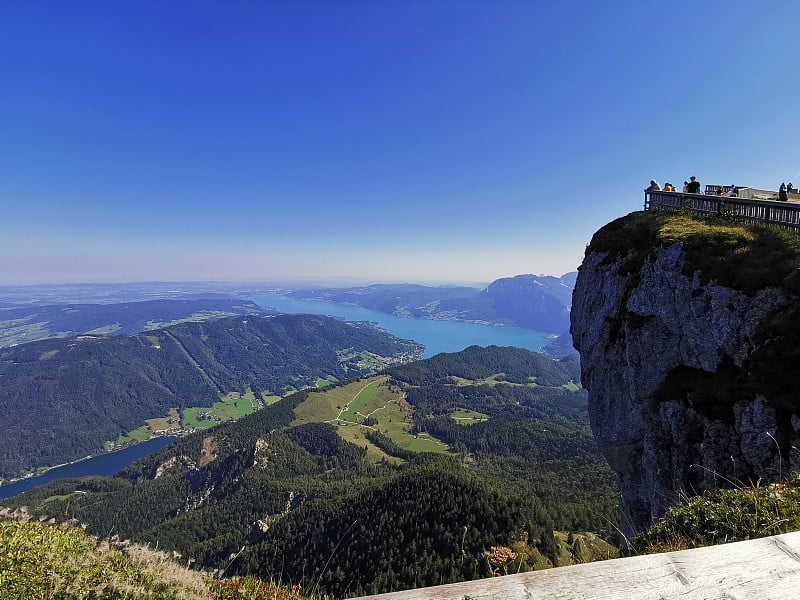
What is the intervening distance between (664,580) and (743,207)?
21709 mm

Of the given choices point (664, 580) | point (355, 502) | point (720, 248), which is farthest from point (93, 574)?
point (355, 502)

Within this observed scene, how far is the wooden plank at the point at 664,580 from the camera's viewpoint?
2363 mm

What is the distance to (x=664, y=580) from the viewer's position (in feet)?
8.13

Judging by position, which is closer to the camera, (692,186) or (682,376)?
(682,376)

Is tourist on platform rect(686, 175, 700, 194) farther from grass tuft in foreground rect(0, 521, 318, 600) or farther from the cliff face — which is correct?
grass tuft in foreground rect(0, 521, 318, 600)

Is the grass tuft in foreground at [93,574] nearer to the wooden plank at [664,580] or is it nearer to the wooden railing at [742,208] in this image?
the wooden plank at [664,580]

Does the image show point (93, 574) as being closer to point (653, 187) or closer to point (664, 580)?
point (664, 580)

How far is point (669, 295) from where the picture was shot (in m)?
16.2

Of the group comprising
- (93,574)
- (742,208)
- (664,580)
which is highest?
(742,208)

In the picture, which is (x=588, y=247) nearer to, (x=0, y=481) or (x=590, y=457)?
(x=590, y=457)

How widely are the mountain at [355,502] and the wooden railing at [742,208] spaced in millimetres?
14551

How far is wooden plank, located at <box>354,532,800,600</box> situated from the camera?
7.75ft

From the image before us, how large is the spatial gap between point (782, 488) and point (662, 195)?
2454 cm

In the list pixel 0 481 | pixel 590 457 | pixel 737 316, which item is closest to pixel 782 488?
pixel 737 316
